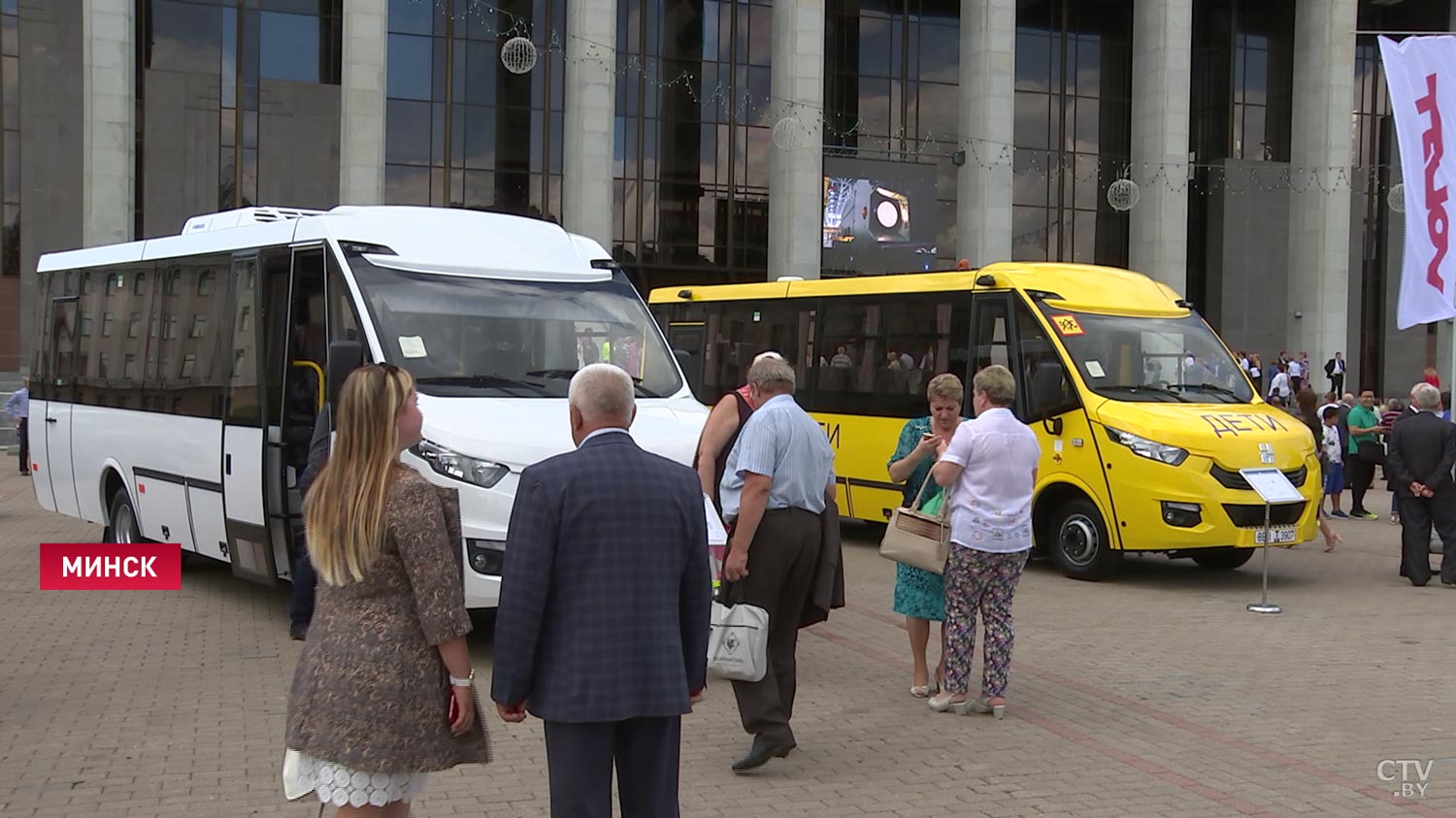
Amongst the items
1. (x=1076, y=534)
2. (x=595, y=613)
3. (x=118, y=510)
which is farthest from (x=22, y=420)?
(x=595, y=613)

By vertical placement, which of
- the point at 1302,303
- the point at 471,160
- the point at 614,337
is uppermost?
the point at 471,160

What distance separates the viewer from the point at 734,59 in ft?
141

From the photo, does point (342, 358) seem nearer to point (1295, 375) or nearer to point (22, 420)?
point (22, 420)

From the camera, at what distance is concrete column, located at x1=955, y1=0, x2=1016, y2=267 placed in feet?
128

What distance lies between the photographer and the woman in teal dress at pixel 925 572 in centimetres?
799

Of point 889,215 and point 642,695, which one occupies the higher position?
point 889,215

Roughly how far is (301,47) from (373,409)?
38.5 meters

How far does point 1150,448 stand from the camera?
12805 millimetres

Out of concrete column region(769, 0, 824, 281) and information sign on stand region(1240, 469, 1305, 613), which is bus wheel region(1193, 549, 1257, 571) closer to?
information sign on stand region(1240, 469, 1305, 613)

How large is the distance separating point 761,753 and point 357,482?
3245 millimetres

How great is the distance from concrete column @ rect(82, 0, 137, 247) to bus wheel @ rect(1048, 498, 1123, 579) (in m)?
26.2

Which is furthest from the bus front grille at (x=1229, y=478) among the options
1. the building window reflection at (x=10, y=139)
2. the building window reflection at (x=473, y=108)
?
the building window reflection at (x=10, y=139)

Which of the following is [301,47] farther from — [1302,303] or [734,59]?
[1302,303]

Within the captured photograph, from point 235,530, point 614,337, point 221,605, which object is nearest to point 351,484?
point 614,337
